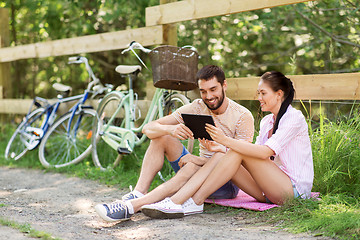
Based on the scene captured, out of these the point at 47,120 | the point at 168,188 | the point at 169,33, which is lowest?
the point at 168,188

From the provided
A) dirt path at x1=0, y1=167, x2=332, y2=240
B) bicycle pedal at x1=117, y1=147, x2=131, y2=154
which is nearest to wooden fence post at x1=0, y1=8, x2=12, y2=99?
dirt path at x1=0, y1=167, x2=332, y2=240

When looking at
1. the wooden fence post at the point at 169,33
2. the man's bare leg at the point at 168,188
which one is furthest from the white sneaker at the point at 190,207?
the wooden fence post at the point at 169,33

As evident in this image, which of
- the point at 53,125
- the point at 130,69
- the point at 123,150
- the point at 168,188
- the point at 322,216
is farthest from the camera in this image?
the point at 53,125

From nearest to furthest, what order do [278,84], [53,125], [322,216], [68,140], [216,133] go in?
[322,216] → [216,133] → [278,84] → [68,140] → [53,125]

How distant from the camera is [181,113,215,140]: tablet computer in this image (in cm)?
319

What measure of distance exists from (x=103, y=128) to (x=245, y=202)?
2295mm

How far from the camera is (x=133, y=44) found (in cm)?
472

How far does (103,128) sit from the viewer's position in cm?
538

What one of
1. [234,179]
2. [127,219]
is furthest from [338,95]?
[127,219]

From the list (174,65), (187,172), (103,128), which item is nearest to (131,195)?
(187,172)

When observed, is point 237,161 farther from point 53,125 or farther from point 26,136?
point 26,136

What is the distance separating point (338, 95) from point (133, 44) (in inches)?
79.0

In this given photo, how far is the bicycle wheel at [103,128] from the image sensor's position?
5.36 meters

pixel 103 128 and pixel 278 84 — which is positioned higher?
pixel 278 84
